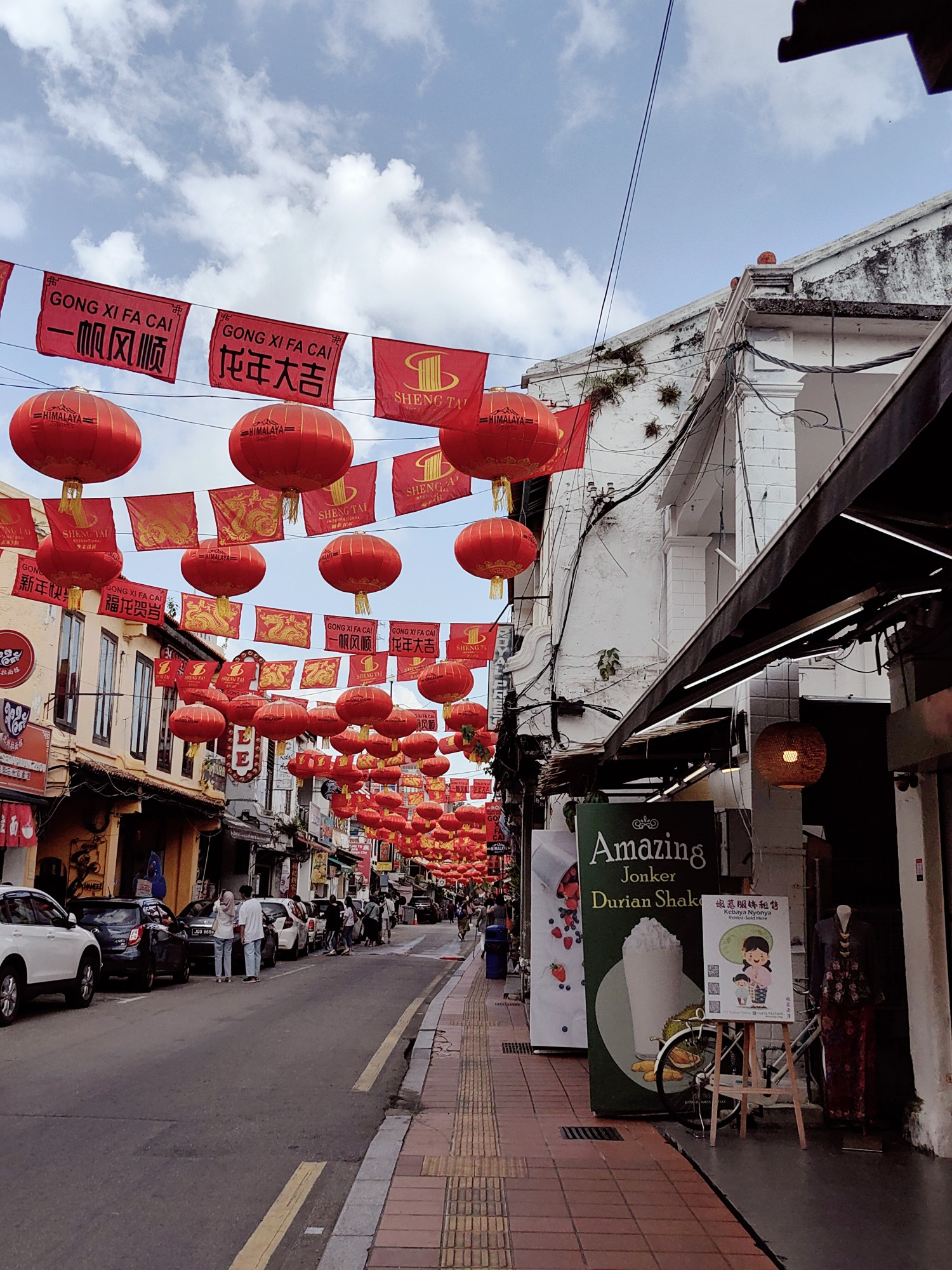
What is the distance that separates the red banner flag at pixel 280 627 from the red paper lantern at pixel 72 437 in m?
6.05

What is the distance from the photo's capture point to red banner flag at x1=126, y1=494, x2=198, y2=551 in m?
11.3

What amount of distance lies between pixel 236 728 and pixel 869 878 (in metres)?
28.3

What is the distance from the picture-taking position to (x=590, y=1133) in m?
7.98

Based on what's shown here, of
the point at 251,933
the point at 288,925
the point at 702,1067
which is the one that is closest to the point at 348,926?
the point at 288,925

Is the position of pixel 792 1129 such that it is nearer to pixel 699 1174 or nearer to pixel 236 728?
pixel 699 1174

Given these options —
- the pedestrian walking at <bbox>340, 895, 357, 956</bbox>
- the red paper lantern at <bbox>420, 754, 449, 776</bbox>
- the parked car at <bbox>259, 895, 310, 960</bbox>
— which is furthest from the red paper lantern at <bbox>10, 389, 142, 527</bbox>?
the pedestrian walking at <bbox>340, 895, 357, 956</bbox>

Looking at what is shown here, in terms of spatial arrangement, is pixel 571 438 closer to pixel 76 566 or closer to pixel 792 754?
pixel 792 754

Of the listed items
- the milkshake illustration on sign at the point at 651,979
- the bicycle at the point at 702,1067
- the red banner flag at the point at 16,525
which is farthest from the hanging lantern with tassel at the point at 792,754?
the red banner flag at the point at 16,525

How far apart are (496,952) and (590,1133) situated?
44.9 ft

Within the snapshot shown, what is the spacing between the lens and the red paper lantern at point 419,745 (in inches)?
824

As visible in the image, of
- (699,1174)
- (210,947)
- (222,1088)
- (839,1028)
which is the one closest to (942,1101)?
(839,1028)

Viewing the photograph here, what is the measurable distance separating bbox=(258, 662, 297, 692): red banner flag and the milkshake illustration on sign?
9807 millimetres

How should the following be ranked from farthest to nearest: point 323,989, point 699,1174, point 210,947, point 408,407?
point 210,947
point 323,989
point 408,407
point 699,1174

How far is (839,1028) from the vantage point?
805 cm
